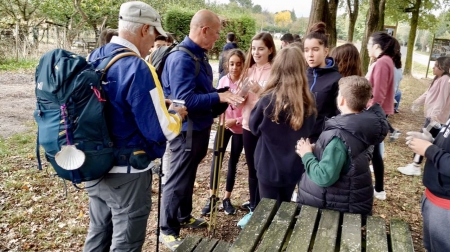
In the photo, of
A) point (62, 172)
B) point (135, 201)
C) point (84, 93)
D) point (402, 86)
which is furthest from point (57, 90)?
point (402, 86)

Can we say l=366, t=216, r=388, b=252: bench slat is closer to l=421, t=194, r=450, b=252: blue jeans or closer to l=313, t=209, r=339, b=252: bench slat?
l=313, t=209, r=339, b=252: bench slat

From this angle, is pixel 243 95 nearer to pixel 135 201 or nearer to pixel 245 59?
pixel 245 59

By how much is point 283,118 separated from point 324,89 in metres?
0.95

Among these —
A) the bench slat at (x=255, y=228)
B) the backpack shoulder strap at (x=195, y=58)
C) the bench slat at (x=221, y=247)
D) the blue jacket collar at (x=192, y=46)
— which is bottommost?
the bench slat at (x=221, y=247)

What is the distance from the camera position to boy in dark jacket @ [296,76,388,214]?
2.31m

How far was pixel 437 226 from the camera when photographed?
2.26m

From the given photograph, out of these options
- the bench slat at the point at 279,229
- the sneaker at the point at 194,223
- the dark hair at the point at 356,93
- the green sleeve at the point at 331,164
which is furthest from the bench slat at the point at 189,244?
the dark hair at the point at 356,93

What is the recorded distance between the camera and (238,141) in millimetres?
3936

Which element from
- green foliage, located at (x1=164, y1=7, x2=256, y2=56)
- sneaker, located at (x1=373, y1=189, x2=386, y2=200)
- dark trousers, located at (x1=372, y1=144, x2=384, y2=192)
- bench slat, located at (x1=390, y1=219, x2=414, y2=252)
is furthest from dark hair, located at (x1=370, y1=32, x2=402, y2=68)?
green foliage, located at (x1=164, y1=7, x2=256, y2=56)

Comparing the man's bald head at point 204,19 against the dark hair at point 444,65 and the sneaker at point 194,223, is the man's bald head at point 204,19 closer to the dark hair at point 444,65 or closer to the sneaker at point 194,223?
the sneaker at point 194,223

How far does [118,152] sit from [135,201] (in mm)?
349

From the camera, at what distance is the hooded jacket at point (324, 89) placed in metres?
3.48

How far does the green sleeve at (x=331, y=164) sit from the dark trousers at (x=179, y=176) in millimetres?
1169

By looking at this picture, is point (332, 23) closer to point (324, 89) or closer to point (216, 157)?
point (324, 89)
